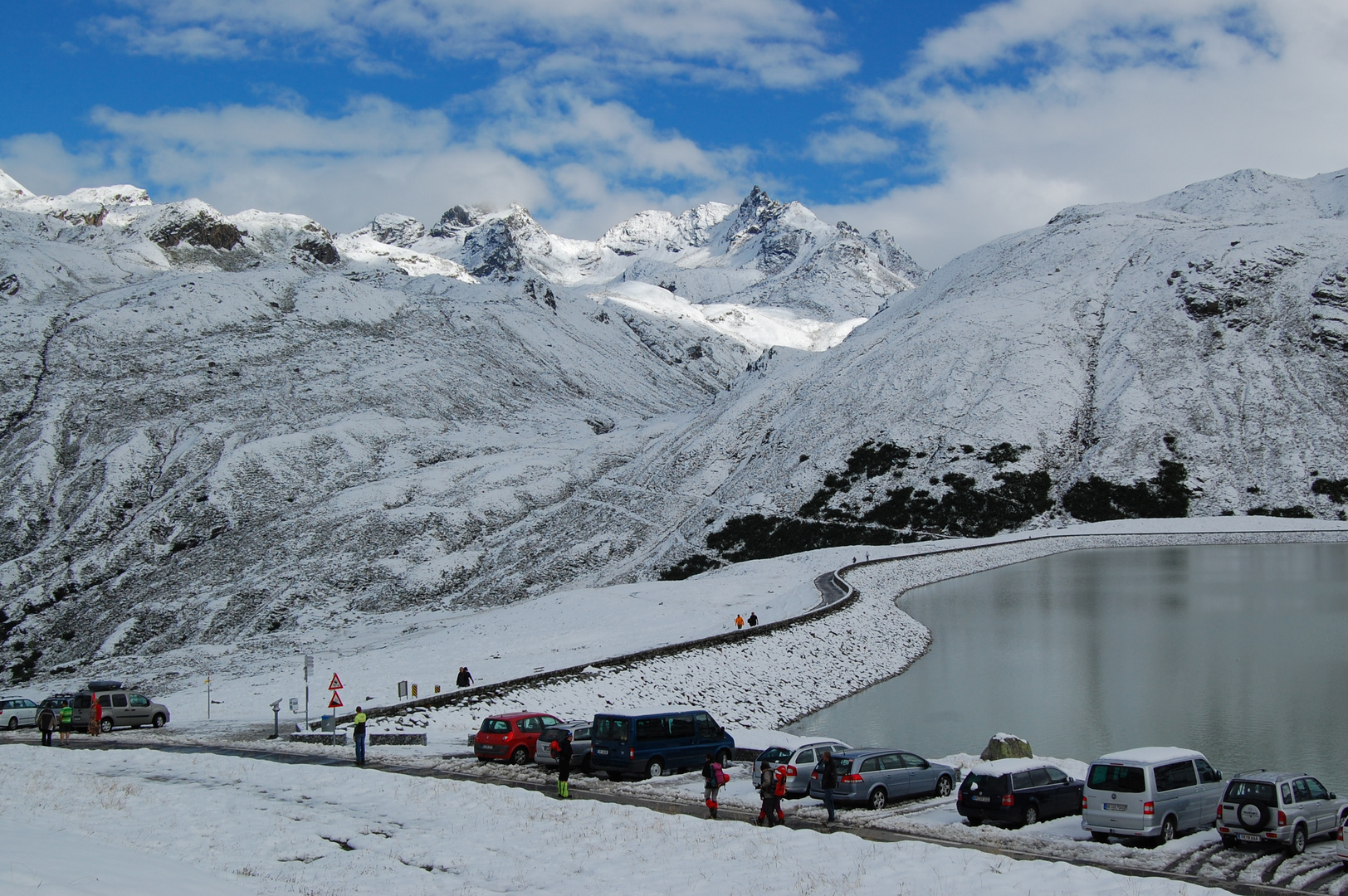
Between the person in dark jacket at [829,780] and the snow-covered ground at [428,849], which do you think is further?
the person in dark jacket at [829,780]

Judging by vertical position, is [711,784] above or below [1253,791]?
below

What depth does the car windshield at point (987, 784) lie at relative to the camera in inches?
801

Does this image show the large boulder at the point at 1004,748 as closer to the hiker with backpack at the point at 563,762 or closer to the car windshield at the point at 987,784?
the car windshield at the point at 987,784

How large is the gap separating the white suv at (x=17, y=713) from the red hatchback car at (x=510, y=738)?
24382 millimetres

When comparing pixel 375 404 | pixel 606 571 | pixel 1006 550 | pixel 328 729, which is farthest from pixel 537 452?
pixel 328 729

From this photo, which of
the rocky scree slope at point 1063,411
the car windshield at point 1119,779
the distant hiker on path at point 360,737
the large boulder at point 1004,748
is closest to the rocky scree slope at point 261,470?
the rocky scree slope at point 1063,411

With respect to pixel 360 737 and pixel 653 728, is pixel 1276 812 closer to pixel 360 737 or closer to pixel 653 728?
pixel 653 728

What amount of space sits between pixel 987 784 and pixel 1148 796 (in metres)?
3.23

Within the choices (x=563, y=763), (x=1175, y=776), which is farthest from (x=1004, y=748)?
(x=563, y=763)

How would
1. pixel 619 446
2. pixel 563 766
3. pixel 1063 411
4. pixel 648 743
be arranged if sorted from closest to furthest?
pixel 563 766
pixel 648 743
pixel 1063 411
pixel 619 446

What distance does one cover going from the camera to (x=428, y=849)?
1678 cm

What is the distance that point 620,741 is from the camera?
26.2 meters

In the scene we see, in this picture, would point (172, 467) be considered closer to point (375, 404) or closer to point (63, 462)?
point (63, 462)

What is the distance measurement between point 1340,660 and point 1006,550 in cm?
4463
